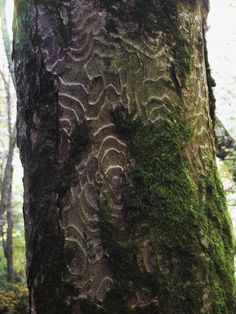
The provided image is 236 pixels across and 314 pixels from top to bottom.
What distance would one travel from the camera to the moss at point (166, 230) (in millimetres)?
984

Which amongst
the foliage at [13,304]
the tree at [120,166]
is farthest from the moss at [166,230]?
the foliage at [13,304]

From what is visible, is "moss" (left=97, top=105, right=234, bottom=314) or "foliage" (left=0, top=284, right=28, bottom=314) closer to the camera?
"moss" (left=97, top=105, right=234, bottom=314)

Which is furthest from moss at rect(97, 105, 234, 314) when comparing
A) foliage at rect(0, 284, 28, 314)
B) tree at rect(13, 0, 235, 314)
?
foliage at rect(0, 284, 28, 314)

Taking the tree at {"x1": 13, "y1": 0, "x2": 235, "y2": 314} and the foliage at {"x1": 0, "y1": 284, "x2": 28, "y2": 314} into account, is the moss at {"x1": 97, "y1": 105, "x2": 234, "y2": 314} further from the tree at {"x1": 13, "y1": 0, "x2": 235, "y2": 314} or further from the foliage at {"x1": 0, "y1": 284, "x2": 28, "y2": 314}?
the foliage at {"x1": 0, "y1": 284, "x2": 28, "y2": 314}

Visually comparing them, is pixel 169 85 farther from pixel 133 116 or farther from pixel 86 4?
pixel 86 4

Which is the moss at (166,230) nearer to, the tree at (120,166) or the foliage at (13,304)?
the tree at (120,166)

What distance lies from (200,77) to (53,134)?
52 cm

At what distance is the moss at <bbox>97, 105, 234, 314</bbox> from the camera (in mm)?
984

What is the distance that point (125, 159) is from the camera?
1075mm

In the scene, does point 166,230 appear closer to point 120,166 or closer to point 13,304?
point 120,166

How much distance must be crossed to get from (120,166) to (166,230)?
8.4 inches

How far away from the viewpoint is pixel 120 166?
1064mm

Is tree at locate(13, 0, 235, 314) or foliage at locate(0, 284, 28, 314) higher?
tree at locate(13, 0, 235, 314)

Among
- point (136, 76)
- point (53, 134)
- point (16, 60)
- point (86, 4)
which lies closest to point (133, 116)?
point (136, 76)
